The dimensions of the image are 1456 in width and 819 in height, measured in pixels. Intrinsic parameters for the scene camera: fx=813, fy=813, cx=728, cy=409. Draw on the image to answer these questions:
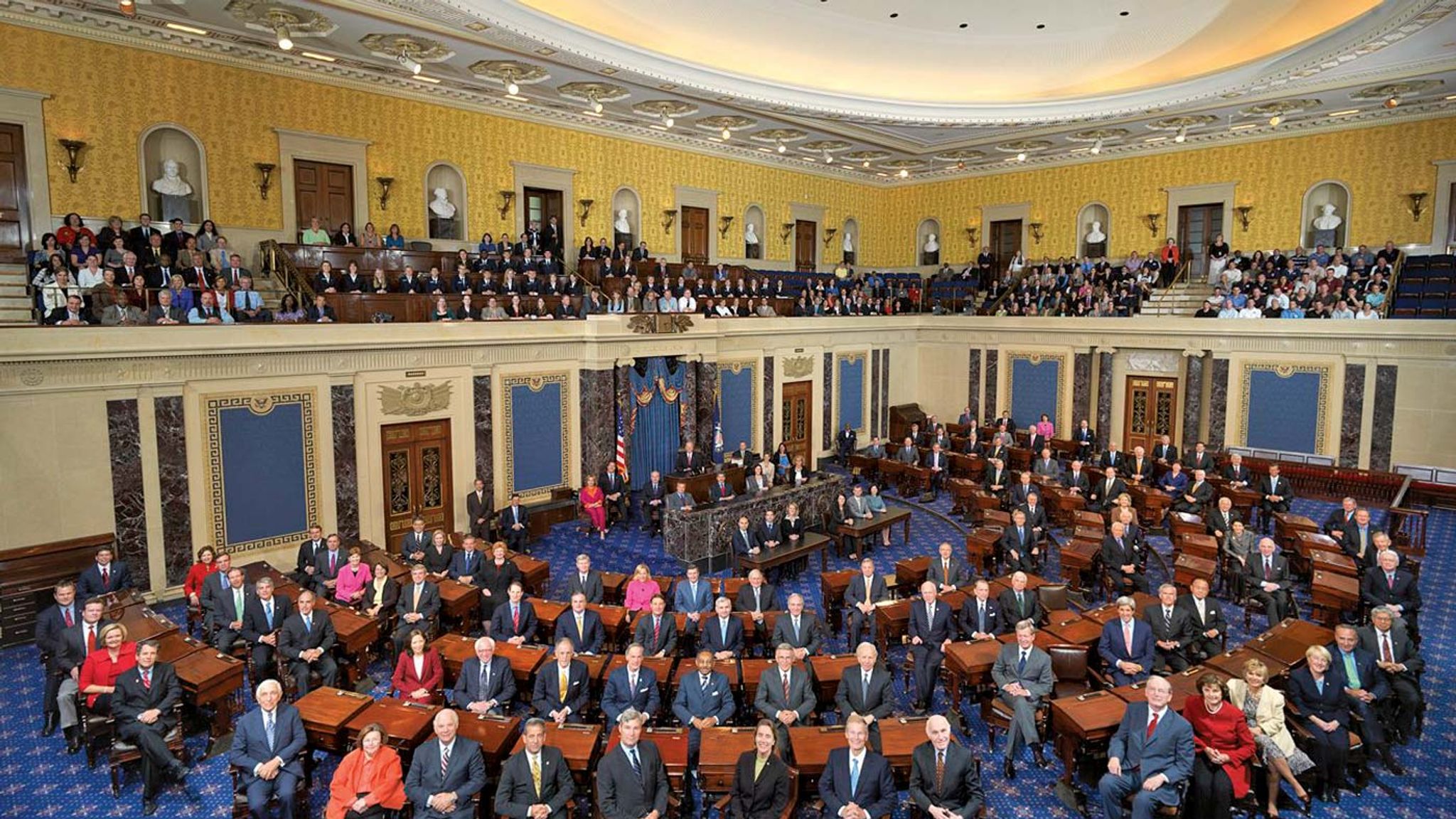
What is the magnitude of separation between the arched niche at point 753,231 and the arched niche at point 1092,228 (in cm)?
944

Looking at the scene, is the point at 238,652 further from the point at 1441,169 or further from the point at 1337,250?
the point at 1441,169

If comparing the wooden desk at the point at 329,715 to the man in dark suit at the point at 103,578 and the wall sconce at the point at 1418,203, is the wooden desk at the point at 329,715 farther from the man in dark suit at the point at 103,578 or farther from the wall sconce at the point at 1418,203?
the wall sconce at the point at 1418,203

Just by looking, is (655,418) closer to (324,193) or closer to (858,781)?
(324,193)

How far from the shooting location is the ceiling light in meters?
13.1

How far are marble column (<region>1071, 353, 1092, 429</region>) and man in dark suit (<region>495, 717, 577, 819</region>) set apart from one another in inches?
697

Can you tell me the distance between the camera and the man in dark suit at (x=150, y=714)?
6.60 meters

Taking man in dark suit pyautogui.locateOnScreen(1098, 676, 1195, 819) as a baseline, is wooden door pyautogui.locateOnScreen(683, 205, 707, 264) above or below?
above

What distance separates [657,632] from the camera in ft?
27.4

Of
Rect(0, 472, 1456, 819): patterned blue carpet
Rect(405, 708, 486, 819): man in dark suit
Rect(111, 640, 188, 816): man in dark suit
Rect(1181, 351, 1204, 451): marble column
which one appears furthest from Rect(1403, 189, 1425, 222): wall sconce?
Rect(111, 640, 188, 816): man in dark suit

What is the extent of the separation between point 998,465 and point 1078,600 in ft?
15.9

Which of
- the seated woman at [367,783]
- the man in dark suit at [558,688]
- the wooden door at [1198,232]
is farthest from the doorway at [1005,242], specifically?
the seated woman at [367,783]

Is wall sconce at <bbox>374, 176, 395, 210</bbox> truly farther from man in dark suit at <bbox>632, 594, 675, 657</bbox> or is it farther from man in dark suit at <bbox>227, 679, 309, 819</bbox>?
man in dark suit at <bbox>227, 679, 309, 819</bbox>

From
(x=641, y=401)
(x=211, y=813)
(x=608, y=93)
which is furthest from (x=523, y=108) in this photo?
→ (x=211, y=813)

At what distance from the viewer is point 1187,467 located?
1552cm
